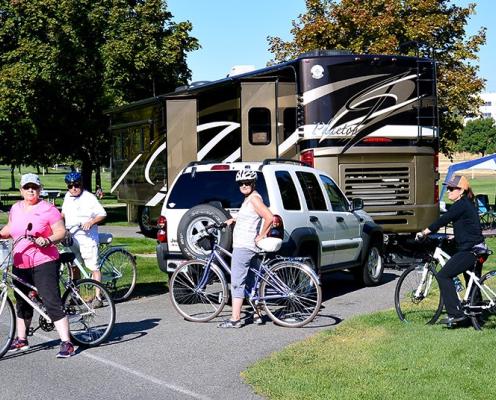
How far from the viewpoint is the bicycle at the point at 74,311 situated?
25.2 feet

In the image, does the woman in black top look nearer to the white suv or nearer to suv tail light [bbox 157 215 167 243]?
the white suv

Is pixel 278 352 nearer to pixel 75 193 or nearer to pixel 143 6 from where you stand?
pixel 75 193

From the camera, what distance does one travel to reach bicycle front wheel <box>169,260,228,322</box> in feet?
30.7

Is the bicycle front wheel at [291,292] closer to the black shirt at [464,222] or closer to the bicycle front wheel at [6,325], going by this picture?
the black shirt at [464,222]

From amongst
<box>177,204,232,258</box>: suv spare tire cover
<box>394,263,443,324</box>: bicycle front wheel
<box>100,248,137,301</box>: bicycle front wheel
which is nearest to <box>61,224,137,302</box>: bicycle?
<box>100,248,137,301</box>: bicycle front wheel

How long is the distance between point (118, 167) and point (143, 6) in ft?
30.5

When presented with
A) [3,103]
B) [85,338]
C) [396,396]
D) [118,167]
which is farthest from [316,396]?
[3,103]

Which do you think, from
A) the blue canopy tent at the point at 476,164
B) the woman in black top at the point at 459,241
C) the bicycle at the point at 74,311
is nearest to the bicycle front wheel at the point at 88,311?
the bicycle at the point at 74,311

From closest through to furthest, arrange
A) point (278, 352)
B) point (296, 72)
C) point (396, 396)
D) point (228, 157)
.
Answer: point (396, 396) → point (278, 352) → point (296, 72) → point (228, 157)

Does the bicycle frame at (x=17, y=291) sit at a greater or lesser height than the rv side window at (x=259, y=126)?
lesser

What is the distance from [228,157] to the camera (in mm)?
15859

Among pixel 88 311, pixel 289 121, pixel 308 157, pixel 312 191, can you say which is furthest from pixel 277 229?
pixel 289 121

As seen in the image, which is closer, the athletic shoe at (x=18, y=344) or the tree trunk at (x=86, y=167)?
the athletic shoe at (x=18, y=344)

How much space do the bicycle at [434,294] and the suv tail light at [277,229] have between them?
1.49 m
